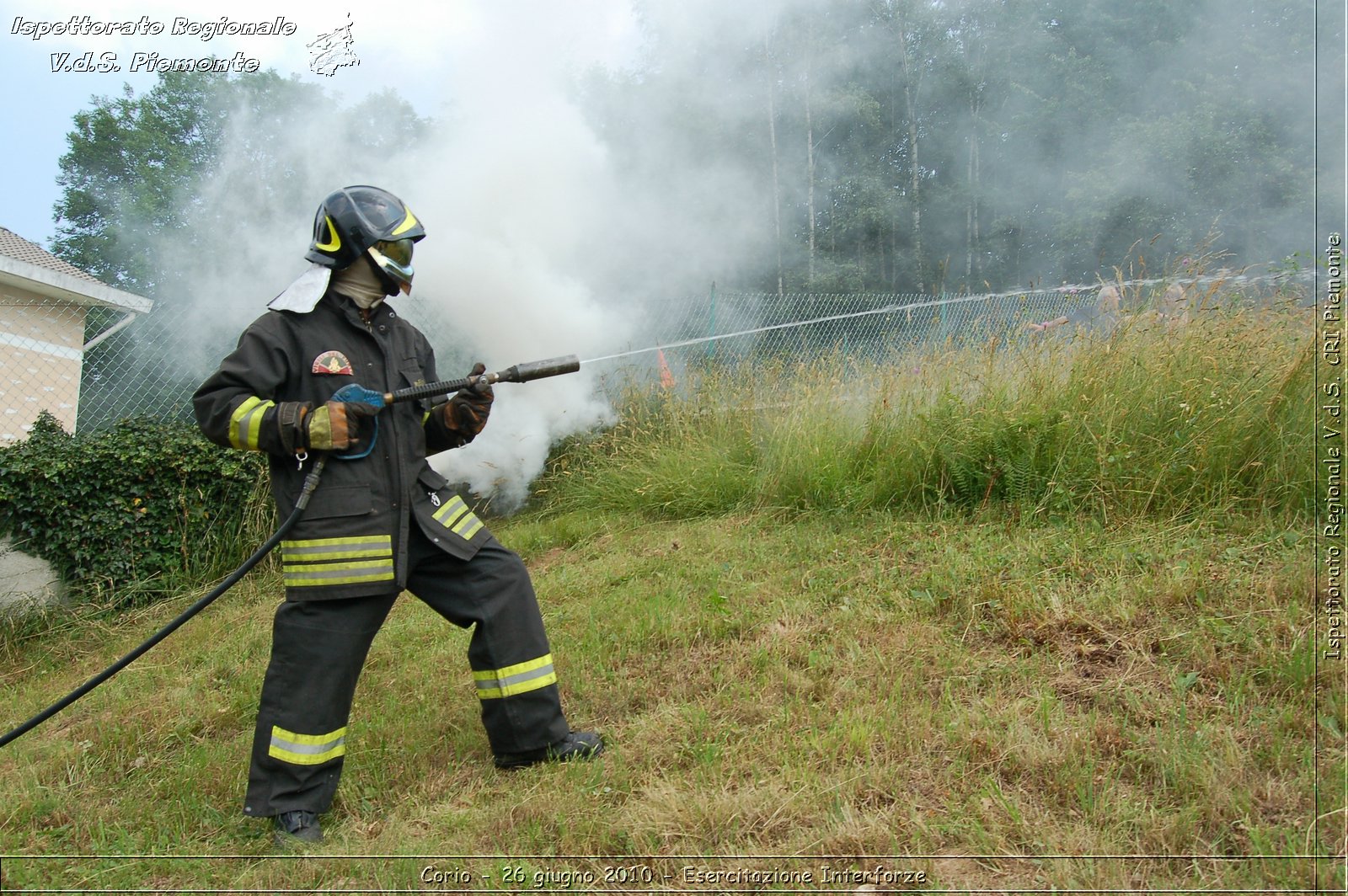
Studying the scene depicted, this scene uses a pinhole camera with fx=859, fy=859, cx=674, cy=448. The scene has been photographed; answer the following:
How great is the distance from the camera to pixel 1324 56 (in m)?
9.61

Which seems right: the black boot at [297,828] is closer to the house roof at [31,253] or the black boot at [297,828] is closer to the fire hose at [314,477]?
the fire hose at [314,477]

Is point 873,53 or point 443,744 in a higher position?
point 873,53

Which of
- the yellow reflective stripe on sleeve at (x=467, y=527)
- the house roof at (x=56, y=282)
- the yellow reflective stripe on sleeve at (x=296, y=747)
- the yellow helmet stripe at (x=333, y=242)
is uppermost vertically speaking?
the house roof at (x=56, y=282)

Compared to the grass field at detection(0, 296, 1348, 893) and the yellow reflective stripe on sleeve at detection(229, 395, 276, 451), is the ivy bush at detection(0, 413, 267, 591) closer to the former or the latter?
the grass field at detection(0, 296, 1348, 893)

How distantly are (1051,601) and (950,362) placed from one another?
2132mm

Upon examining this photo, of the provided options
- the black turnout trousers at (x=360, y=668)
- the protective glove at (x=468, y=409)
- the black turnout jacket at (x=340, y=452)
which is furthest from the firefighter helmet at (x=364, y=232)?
the black turnout trousers at (x=360, y=668)

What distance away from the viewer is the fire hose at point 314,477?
2422mm

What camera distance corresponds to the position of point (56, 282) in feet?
29.7

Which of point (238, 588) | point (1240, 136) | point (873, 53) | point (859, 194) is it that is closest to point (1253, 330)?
point (238, 588)

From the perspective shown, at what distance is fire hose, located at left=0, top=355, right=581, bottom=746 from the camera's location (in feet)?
7.95

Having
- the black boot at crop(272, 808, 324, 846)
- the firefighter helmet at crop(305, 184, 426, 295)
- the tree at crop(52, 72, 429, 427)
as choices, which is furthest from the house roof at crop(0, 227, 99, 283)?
the black boot at crop(272, 808, 324, 846)

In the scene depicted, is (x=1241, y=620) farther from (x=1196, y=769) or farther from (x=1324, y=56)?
(x=1324, y=56)

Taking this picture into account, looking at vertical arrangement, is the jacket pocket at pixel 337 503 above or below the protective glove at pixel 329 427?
below

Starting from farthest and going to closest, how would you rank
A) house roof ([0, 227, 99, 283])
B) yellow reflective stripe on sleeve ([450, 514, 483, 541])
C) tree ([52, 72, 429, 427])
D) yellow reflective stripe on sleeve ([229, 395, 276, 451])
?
house roof ([0, 227, 99, 283]), tree ([52, 72, 429, 427]), yellow reflective stripe on sleeve ([450, 514, 483, 541]), yellow reflective stripe on sleeve ([229, 395, 276, 451])
